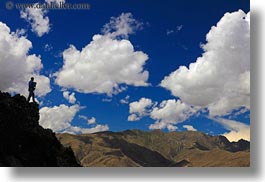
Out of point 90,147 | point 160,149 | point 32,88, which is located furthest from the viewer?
Result: point 90,147

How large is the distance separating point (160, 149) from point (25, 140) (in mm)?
4502

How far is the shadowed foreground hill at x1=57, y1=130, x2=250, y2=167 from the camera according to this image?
53.3 feet

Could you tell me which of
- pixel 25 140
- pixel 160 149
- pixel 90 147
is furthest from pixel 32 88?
pixel 160 149

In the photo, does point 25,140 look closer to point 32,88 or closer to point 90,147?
point 32,88

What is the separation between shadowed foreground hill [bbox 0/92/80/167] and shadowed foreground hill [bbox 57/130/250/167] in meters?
0.58

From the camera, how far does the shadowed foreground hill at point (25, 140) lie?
53.1 ft

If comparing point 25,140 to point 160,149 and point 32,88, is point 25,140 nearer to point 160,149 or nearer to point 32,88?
point 32,88

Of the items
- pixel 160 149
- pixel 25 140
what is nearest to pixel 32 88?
pixel 25 140

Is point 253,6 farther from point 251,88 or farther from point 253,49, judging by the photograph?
point 251,88

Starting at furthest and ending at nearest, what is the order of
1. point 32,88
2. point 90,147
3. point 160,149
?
1. point 90,147
2. point 160,149
3. point 32,88

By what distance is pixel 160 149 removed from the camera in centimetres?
1756

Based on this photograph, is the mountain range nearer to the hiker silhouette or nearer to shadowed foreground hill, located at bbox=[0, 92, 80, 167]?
shadowed foreground hill, located at bbox=[0, 92, 80, 167]

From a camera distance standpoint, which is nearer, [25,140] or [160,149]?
[25,140]

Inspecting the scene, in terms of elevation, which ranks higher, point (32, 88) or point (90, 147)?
point (32, 88)
